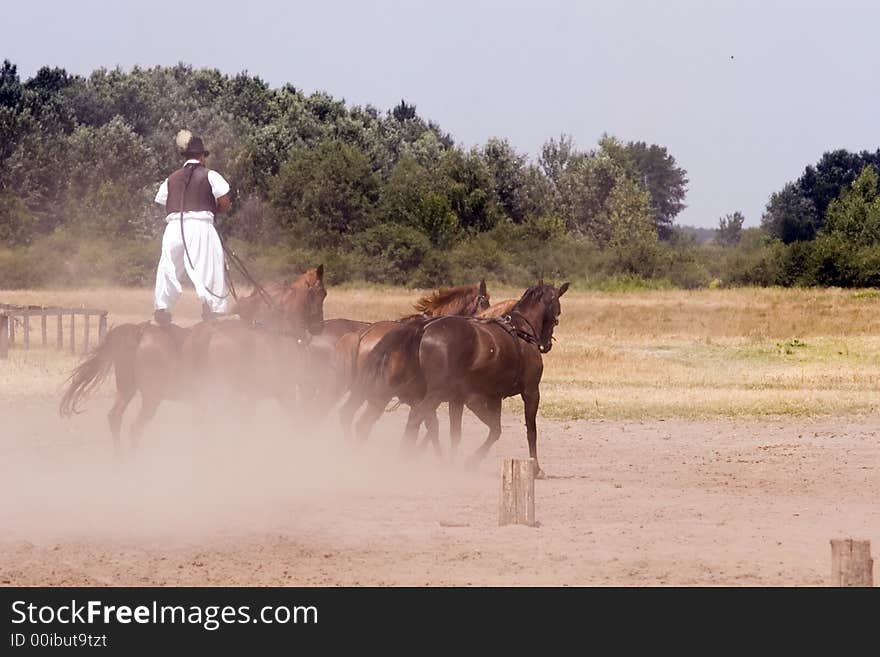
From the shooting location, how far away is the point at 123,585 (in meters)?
11.1

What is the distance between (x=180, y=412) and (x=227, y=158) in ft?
190

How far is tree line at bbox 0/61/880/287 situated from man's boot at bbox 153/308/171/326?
37925mm

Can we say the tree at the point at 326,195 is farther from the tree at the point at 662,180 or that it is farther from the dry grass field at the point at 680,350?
the tree at the point at 662,180

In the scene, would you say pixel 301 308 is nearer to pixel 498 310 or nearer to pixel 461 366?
pixel 461 366

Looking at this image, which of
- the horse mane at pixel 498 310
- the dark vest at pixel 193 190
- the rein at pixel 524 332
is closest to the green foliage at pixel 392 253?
the horse mane at pixel 498 310

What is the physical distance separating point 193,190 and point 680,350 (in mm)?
24561

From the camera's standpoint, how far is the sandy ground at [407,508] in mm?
11812

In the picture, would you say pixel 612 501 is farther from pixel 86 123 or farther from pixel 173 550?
pixel 86 123

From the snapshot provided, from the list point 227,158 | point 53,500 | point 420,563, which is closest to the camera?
point 420,563

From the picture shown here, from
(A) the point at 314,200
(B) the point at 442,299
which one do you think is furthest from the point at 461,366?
(A) the point at 314,200

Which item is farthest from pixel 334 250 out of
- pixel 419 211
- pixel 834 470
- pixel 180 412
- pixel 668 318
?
pixel 834 470

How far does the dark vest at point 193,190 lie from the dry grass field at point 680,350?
10.2 m

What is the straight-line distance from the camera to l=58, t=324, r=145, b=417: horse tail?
57.3 feet

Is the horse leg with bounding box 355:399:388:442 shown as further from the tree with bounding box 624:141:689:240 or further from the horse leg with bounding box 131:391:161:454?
the tree with bounding box 624:141:689:240
